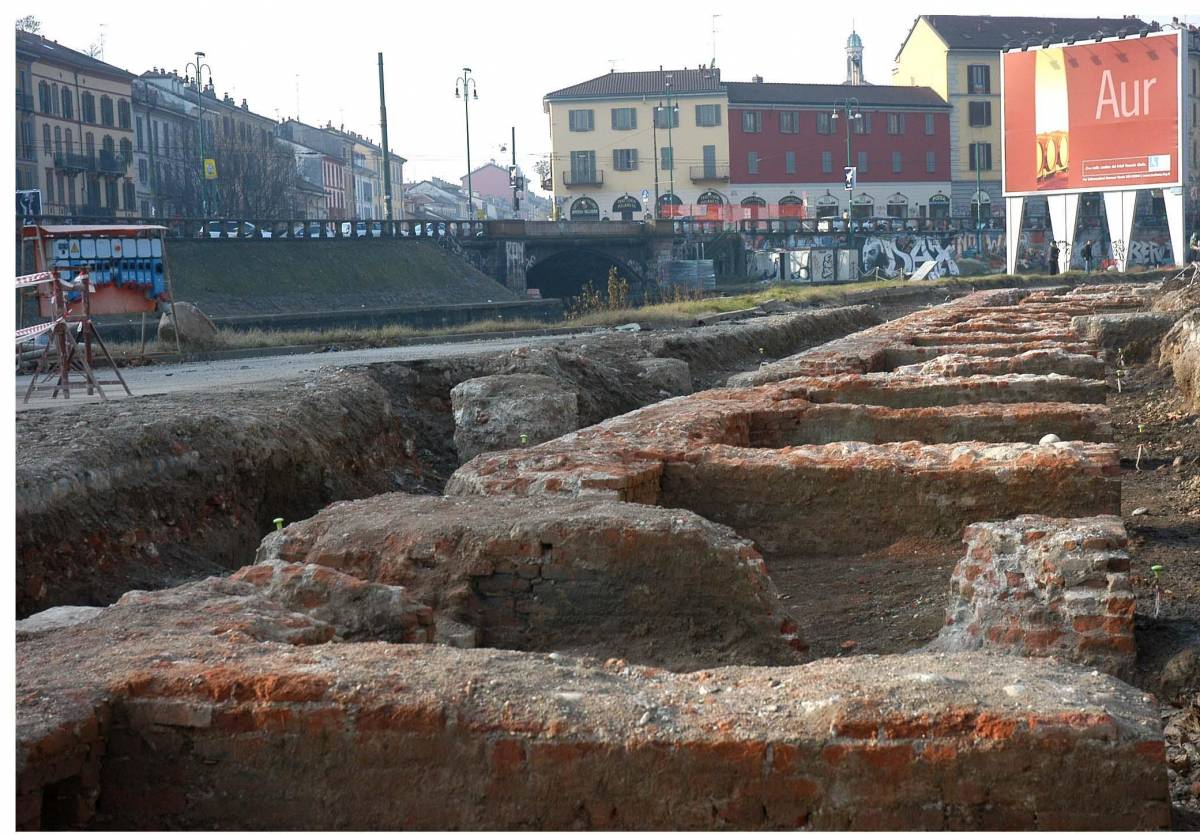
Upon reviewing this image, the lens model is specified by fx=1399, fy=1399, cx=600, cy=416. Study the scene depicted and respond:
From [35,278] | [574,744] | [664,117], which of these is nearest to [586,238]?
[664,117]

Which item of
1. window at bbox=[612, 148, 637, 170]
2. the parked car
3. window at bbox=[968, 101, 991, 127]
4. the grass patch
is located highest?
window at bbox=[968, 101, 991, 127]

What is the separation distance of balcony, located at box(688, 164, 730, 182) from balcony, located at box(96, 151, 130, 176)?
93.3 ft

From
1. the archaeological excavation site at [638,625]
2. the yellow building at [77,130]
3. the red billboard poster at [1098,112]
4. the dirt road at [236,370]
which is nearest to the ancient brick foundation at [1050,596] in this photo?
the archaeological excavation site at [638,625]

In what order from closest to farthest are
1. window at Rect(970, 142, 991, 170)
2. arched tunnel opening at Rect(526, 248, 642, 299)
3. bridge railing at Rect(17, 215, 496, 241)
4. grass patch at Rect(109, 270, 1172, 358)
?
1. grass patch at Rect(109, 270, 1172, 358)
2. bridge railing at Rect(17, 215, 496, 241)
3. arched tunnel opening at Rect(526, 248, 642, 299)
4. window at Rect(970, 142, 991, 170)

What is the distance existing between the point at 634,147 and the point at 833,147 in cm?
1053

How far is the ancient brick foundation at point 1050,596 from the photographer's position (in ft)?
17.1

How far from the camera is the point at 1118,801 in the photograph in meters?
3.34

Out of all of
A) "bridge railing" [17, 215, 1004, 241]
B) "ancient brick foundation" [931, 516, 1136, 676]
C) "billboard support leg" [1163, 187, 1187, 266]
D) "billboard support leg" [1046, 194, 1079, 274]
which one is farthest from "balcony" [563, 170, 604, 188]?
"ancient brick foundation" [931, 516, 1136, 676]

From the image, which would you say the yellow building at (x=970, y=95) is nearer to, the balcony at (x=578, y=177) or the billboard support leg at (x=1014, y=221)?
the balcony at (x=578, y=177)

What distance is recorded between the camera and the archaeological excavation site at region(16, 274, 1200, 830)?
338 centimetres

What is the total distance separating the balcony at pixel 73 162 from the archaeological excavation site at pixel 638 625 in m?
49.9

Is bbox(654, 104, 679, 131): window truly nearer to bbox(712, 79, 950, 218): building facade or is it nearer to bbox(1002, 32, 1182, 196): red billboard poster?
bbox(712, 79, 950, 218): building facade

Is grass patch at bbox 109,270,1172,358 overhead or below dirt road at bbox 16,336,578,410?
overhead

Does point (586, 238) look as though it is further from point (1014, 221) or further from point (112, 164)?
point (112, 164)
